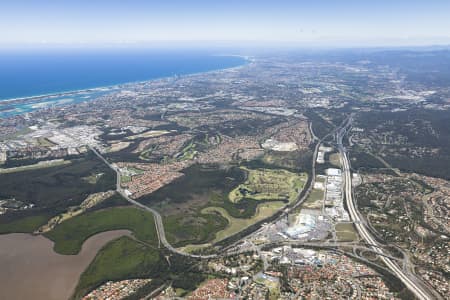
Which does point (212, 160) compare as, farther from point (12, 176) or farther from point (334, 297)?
point (334, 297)

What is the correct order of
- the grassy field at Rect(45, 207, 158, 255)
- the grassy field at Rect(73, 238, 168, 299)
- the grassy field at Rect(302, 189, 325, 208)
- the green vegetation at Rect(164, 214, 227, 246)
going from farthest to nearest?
the grassy field at Rect(302, 189, 325, 208) → the green vegetation at Rect(164, 214, 227, 246) → the grassy field at Rect(45, 207, 158, 255) → the grassy field at Rect(73, 238, 168, 299)

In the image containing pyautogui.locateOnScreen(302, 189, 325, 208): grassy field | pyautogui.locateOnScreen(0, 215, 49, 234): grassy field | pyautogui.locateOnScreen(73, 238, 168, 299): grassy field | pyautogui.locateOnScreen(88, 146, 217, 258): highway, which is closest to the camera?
pyautogui.locateOnScreen(73, 238, 168, 299): grassy field

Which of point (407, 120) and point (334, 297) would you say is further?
point (407, 120)

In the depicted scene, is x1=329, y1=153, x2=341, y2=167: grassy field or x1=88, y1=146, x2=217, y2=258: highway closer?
x1=88, y1=146, x2=217, y2=258: highway

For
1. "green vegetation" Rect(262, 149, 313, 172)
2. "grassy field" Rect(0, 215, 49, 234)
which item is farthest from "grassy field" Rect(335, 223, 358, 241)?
"grassy field" Rect(0, 215, 49, 234)

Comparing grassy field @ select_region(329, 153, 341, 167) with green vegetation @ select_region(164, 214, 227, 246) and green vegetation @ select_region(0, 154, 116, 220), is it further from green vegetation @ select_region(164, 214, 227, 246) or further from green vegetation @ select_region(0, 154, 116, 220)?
green vegetation @ select_region(0, 154, 116, 220)

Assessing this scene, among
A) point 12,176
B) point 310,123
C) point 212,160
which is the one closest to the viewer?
point 12,176

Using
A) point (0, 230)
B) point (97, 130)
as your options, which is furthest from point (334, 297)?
point (97, 130)

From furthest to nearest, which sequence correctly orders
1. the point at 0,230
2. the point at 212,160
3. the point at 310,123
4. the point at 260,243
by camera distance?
the point at 310,123
the point at 212,160
the point at 0,230
the point at 260,243
